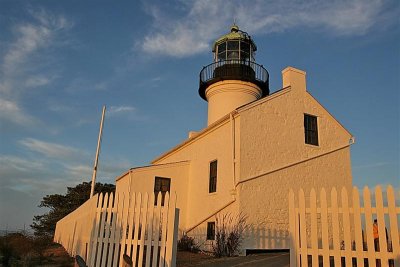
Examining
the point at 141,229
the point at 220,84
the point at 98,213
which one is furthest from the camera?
the point at 220,84

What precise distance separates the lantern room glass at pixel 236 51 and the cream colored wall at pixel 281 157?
4.83 meters

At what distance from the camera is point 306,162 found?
14430 millimetres

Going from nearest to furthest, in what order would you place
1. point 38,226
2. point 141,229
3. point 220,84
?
point 141,229
point 220,84
point 38,226

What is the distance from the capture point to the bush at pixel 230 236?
39.2 ft

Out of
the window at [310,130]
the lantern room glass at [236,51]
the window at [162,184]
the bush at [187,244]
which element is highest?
the lantern room glass at [236,51]

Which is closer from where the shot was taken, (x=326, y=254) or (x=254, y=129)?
(x=326, y=254)

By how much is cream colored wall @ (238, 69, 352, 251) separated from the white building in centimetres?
3

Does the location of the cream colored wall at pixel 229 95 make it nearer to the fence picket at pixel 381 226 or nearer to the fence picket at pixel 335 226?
the fence picket at pixel 335 226

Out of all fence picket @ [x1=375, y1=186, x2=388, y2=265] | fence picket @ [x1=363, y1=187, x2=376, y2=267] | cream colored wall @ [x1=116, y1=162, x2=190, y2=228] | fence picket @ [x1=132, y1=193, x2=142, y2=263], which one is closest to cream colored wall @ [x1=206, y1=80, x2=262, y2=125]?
cream colored wall @ [x1=116, y1=162, x2=190, y2=228]

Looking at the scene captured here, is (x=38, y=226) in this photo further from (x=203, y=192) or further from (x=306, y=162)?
(x=306, y=162)

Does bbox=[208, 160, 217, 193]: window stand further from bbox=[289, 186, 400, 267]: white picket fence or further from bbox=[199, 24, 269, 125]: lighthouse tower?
bbox=[289, 186, 400, 267]: white picket fence


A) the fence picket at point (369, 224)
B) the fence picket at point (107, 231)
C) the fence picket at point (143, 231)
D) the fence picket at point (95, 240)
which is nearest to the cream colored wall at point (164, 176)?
the fence picket at point (95, 240)

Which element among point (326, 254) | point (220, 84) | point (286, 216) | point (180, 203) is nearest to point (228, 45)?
point (220, 84)

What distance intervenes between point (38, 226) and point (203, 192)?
1079 inches
